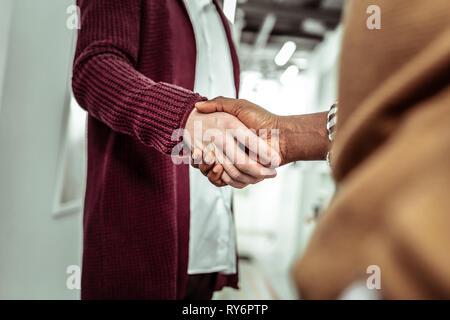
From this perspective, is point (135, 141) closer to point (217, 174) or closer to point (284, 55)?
point (217, 174)

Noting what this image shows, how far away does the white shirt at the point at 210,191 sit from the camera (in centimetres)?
55

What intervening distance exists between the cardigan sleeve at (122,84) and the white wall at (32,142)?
23cm

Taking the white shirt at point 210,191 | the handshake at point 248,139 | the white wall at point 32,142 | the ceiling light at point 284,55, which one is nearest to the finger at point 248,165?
the handshake at point 248,139

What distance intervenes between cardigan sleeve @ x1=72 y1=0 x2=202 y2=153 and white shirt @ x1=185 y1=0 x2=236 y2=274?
3.2 inches

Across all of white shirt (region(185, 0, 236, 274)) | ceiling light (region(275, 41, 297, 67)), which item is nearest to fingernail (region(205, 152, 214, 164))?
white shirt (region(185, 0, 236, 274))

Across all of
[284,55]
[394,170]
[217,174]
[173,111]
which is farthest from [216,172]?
[394,170]

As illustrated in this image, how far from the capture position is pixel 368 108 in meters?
0.18

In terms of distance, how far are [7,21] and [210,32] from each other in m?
0.40

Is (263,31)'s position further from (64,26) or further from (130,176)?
(130,176)

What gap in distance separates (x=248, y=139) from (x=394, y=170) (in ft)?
1.07

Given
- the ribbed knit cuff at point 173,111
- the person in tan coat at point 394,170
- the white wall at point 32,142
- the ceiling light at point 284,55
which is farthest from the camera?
Result: the white wall at point 32,142

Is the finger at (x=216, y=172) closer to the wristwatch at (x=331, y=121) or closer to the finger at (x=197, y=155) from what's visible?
the finger at (x=197, y=155)

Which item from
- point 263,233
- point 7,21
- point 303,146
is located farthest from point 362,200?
point 263,233

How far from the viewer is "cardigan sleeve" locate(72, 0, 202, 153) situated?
18.4 inches
